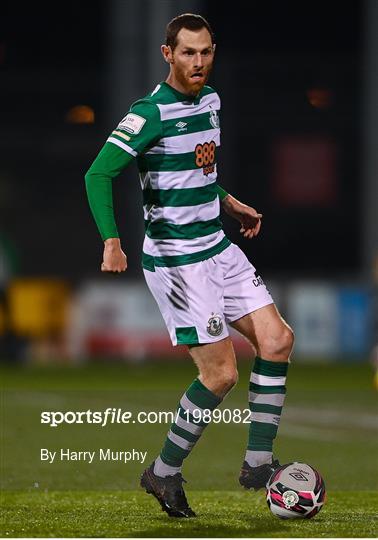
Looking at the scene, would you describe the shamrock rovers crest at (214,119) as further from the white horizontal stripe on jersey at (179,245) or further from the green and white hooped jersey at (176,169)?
the white horizontal stripe on jersey at (179,245)

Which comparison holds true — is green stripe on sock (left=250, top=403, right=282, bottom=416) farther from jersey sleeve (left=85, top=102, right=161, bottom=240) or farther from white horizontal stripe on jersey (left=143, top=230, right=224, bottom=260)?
jersey sleeve (left=85, top=102, right=161, bottom=240)

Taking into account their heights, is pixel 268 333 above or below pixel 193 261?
below

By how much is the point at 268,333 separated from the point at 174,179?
29.6 inches

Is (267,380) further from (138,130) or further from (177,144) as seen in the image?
(138,130)

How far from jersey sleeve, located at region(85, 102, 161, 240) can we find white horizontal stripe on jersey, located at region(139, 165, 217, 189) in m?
0.15

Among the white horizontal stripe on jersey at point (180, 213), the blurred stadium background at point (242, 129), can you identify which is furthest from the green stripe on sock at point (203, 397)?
the blurred stadium background at point (242, 129)

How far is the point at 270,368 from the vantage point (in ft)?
19.3

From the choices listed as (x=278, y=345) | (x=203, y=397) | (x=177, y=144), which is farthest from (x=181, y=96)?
(x=203, y=397)

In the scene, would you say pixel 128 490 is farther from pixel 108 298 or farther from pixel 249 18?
pixel 249 18

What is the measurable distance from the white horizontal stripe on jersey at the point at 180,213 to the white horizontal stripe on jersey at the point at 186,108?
14.7 inches

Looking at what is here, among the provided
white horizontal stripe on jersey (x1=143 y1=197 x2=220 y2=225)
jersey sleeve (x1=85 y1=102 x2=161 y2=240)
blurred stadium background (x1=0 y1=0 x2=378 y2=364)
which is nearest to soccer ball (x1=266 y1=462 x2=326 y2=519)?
white horizontal stripe on jersey (x1=143 y1=197 x2=220 y2=225)

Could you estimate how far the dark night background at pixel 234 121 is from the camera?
3198 cm

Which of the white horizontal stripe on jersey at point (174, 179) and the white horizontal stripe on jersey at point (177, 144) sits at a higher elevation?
the white horizontal stripe on jersey at point (177, 144)

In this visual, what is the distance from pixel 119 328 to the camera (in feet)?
55.7
